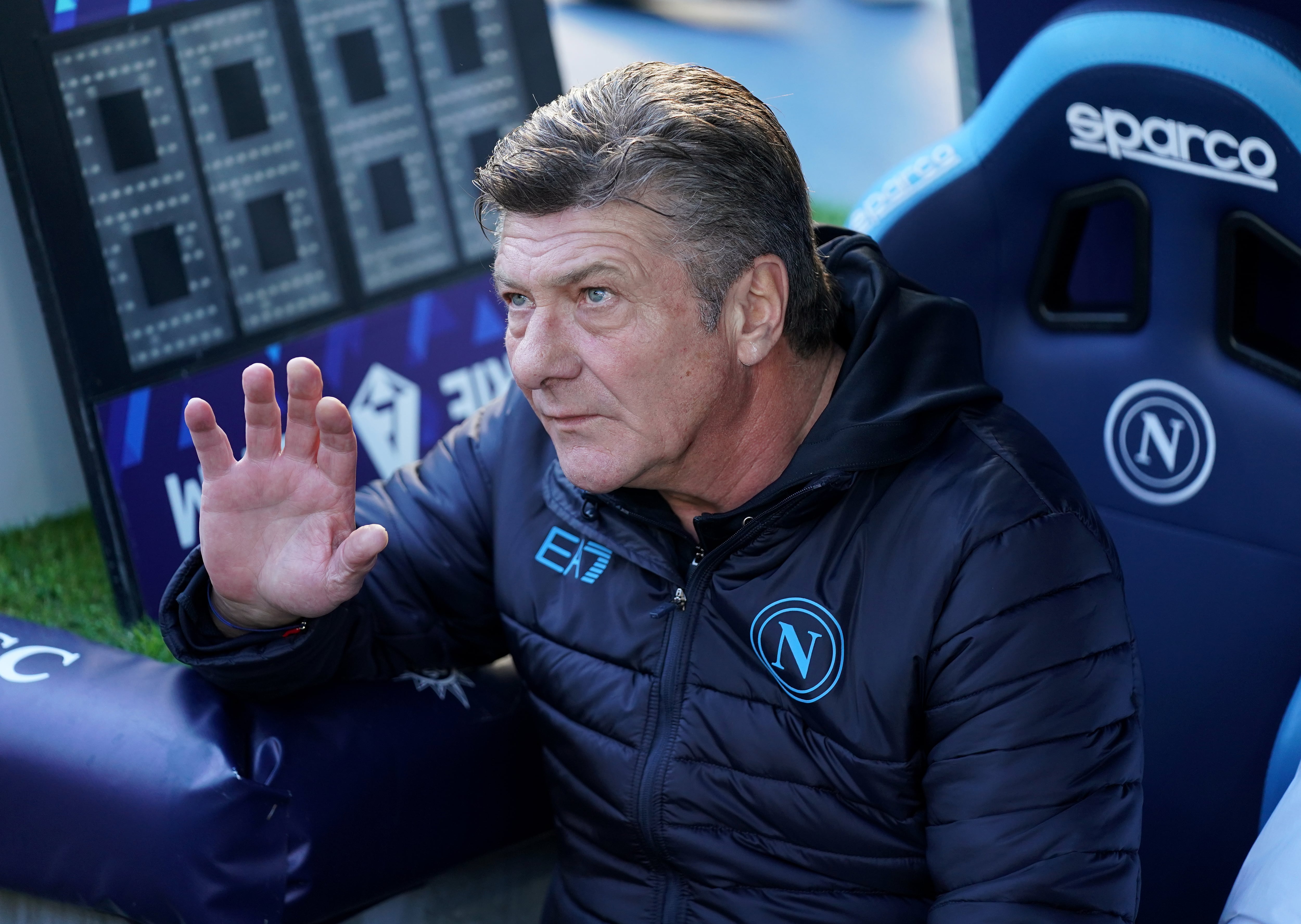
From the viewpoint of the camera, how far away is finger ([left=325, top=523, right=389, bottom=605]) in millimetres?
1246

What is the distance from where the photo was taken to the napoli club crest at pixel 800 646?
1.19 meters

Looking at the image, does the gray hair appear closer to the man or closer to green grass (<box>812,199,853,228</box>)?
the man

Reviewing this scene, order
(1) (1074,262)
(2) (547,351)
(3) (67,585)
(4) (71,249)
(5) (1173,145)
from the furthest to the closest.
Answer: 1. (3) (67,585)
2. (4) (71,249)
3. (1) (1074,262)
4. (5) (1173,145)
5. (2) (547,351)

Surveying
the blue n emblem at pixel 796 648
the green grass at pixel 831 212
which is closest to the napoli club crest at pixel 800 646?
the blue n emblem at pixel 796 648

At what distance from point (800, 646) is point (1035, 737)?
0.22 m

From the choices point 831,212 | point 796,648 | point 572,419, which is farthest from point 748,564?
point 831,212


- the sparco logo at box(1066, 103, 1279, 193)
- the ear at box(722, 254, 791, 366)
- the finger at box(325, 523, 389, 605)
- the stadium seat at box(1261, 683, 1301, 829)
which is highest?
the sparco logo at box(1066, 103, 1279, 193)

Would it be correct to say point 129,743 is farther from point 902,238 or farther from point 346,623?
point 902,238

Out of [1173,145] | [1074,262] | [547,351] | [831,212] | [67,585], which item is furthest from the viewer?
[831,212]

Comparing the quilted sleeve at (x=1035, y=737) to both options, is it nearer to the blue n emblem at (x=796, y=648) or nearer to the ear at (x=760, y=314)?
the blue n emblem at (x=796, y=648)

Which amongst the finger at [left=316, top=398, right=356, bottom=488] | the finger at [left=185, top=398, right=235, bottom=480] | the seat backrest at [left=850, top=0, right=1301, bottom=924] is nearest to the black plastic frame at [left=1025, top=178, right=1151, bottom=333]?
the seat backrest at [left=850, top=0, right=1301, bottom=924]

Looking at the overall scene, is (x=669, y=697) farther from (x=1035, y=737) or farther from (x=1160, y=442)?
(x=1160, y=442)

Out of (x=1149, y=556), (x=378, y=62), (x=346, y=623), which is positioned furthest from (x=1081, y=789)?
(x=378, y=62)

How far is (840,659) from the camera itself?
1183 millimetres
